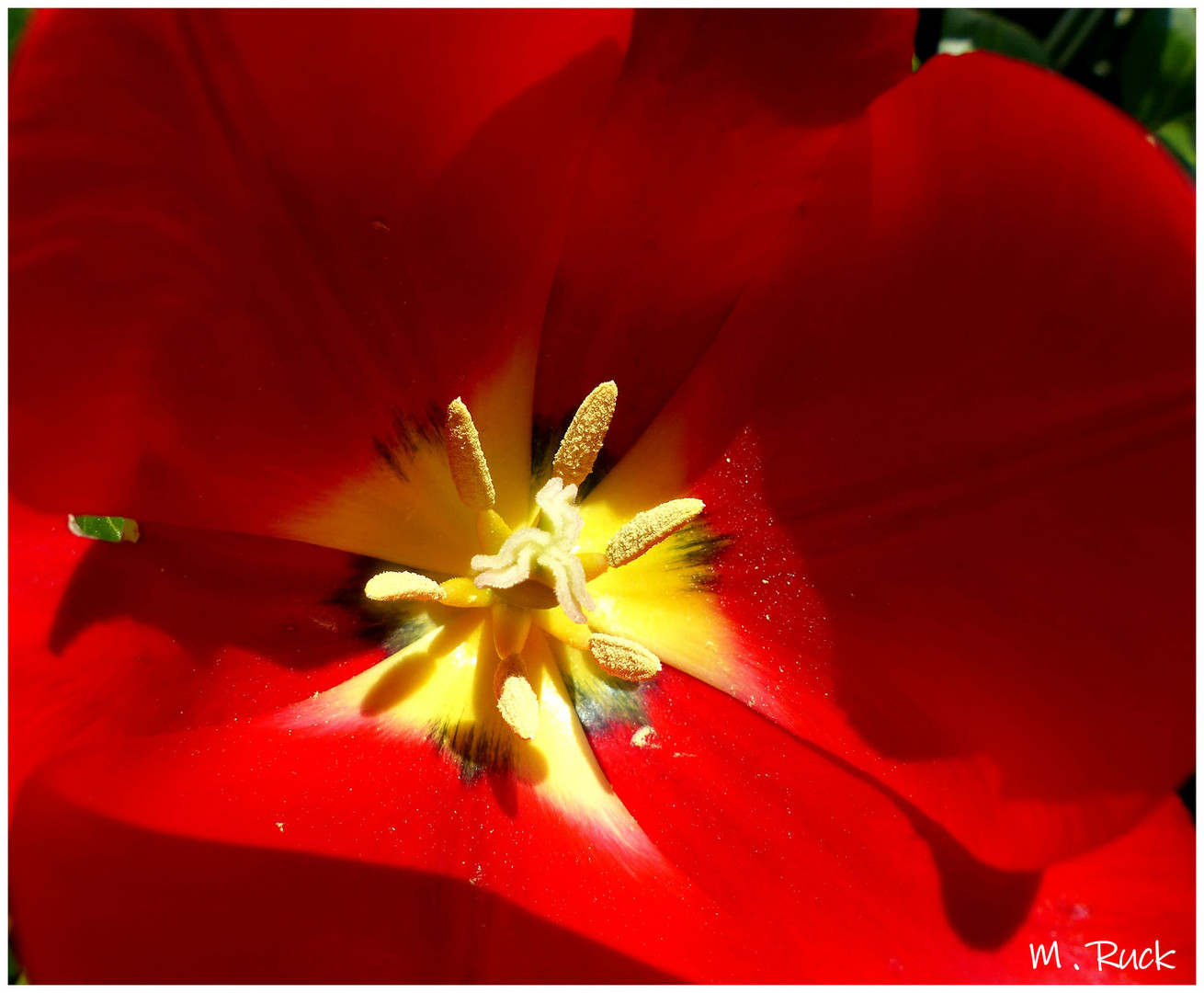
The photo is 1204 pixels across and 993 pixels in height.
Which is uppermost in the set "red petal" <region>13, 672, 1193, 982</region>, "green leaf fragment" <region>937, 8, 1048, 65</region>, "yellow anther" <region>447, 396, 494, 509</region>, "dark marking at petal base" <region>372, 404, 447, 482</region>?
"green leaf fragment" <region>937, 8, 1048, 65</region>

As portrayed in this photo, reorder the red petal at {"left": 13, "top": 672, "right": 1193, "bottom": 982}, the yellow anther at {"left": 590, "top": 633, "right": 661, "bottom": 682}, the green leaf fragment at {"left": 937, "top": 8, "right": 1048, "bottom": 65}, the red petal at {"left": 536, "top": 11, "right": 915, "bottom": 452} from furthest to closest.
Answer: the green leaf fragment at {"left": 937, "top": 8, "right": 1048, "bottom": 65}, the yellow anther at {"left": 590, "top": 633, "right": 661, "bottom": 682}, the red petal at {"left": 536, "top": 11, "right": 915, "bottom": 452}, the red petal at {"left": 13, "top": 672, "right": 1193, "bottom": 982}

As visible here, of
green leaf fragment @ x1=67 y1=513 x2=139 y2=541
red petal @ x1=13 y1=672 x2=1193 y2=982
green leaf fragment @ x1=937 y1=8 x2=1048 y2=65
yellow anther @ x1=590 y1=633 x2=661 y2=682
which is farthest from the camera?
green leaf fragment @ x1=937 y1=8 x2=1048 y2=65

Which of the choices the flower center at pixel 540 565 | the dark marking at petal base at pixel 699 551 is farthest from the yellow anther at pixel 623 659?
the dark marking at petal base at pixel 699 551

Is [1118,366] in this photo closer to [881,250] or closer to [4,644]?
[881,250]

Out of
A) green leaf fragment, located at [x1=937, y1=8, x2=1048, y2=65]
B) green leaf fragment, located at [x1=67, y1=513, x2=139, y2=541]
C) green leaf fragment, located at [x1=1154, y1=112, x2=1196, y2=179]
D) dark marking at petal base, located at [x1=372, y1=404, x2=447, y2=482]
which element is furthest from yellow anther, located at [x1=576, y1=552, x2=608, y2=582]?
green leaf fragment, located at [x1=1154, y1=112, x2=1196, y2=179]

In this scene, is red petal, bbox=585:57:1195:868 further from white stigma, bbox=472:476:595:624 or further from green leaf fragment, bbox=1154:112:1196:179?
green leaf fragment, bbox=1154:112:1196:179

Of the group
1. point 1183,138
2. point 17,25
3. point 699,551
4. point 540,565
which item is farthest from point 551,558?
point 1183,138

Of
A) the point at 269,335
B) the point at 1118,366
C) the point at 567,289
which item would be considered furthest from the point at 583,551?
the point at 1118,366

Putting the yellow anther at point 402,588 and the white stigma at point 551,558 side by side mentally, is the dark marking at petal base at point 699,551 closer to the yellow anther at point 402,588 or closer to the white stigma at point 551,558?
the white stigma at point 551,558
